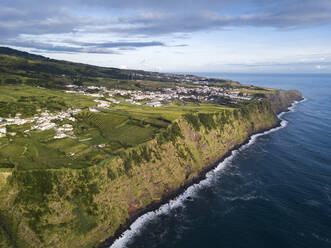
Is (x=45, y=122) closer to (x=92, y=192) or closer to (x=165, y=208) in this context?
(x=92, y=192)

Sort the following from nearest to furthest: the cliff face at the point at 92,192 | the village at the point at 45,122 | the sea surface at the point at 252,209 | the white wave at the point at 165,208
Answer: the cliff face at the point at 92,192 < the sea surface at the point at 252,209 < the white wave at the point at 165,208 < the village at the point at 45,122

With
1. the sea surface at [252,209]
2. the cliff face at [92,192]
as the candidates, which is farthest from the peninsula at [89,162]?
the sea surface at [252,209]

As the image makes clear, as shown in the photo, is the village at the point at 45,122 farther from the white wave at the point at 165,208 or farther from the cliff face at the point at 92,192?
the white wave at the point at 165,208

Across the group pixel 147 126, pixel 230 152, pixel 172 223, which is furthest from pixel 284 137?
pixel 172 223

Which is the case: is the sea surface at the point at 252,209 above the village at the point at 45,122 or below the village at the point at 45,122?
below

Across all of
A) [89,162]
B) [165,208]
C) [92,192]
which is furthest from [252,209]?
[89,162]

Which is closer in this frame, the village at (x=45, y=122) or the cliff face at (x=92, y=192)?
the cliff face at (x=92, y=192)

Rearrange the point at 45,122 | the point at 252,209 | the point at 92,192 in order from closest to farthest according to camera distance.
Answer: the point at 92,192, the point at 252,209, the point at 45,122

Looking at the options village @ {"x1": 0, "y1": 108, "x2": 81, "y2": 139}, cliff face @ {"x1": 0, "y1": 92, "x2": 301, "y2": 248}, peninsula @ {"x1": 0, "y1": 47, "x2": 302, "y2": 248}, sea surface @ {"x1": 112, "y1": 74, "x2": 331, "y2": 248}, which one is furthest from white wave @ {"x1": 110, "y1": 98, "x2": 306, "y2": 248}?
village @ {"x1": 0, "y1": 108, "x2": 81, "y2": 139}
